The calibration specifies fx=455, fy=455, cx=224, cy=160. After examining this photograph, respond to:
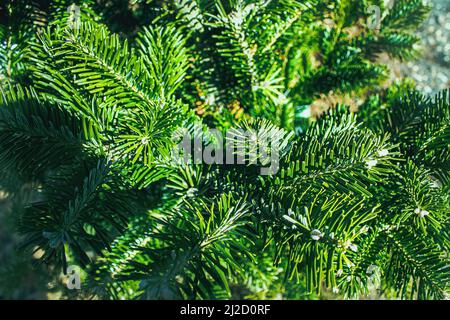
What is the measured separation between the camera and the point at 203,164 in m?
0.56

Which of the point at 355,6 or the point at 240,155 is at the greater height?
the point at 355,6

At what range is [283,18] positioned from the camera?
626 mm

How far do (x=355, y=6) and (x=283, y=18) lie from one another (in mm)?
174

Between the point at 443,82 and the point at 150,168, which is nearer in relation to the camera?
the point at 150,168

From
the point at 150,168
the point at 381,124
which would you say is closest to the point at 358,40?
the point at 381,124

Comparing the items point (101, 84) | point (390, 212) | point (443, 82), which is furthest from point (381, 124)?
point (443, 82)

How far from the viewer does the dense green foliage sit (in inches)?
18.2

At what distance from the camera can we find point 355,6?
731mm

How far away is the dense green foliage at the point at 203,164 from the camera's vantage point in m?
0.46

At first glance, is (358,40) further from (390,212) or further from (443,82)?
(443,82)
